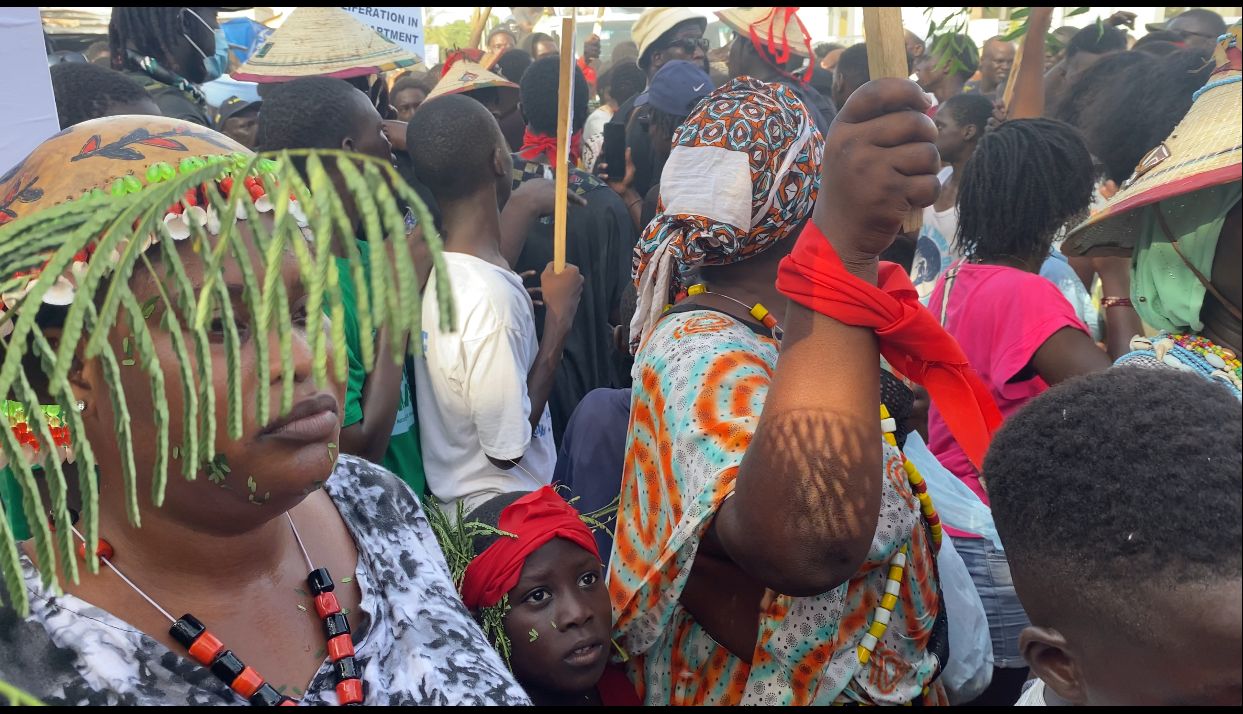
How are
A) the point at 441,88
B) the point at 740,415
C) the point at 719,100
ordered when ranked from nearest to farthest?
1. the point at 740,415
2. the point at 719,100
3. the point at 441,88

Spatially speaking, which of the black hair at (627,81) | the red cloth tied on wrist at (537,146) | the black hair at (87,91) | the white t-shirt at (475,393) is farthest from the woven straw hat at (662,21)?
the white t-shirt at (475,393)

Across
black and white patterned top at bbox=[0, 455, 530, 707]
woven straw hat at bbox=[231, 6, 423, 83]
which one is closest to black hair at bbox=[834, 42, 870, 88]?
woven straw hat at bbox=[231, 6, 423, 83]

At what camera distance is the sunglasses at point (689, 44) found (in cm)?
802

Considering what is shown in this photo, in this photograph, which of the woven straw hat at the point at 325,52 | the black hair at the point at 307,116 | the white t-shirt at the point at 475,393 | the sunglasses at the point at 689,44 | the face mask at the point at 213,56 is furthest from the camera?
the sunglasses at the point at 689,44

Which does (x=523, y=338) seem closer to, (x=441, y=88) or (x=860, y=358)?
(x=860, y=358)

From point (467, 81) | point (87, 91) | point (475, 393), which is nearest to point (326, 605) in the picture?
point (475, 393)

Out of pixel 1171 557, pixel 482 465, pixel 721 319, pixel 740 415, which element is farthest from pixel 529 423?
pixel 1171 557

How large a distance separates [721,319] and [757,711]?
84cm

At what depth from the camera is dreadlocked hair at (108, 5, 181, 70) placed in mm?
5566

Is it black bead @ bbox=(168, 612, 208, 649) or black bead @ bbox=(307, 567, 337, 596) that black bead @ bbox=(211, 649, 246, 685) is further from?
black bead @ bbox=(307, 567, 337, 596)

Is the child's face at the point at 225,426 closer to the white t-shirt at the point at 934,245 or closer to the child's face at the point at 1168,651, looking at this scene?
the child's face at the point at 1168,651

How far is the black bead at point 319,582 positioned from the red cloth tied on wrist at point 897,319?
950 mm

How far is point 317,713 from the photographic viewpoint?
1468 millimetres

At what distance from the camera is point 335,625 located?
1710 millimetres
